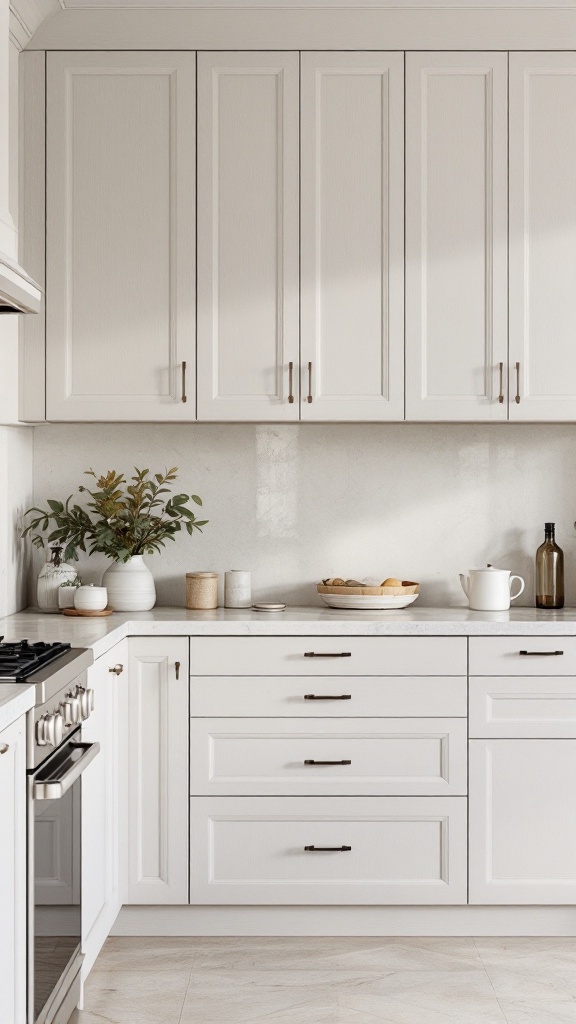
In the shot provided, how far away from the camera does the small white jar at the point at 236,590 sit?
321 centimetres

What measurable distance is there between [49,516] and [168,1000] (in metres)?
1.53

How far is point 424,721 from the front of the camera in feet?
9.33

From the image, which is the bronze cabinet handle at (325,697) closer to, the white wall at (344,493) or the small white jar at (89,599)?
the white wall at (344,493)

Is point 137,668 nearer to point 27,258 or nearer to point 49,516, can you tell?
point 49,516

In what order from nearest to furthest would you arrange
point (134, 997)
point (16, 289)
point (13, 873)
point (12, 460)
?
point (13, 873) → point (16, 289) → point (134, 997) → point (12, 460)

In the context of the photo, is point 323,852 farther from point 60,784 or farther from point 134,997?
point 60,784

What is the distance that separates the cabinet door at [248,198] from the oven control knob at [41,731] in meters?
1.46

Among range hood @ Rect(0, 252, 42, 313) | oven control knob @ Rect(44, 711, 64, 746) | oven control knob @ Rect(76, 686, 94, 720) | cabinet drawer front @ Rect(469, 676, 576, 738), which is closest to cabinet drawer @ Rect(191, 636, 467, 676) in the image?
cabinet drawer front @ Rect(469, 676, 576, 738)

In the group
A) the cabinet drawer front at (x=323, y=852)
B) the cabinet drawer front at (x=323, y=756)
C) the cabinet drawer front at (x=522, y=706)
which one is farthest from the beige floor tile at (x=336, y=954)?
the cabinet drawer front at (x=522, y=706)

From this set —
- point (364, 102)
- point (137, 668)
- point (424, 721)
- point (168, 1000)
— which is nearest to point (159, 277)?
point (364, 102)

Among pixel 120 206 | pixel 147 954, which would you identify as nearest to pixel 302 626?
pixel 147 954

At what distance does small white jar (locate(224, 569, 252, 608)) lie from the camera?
3211 millimetres

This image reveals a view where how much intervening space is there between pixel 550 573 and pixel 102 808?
5.46 ft

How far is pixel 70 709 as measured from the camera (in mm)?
2061
